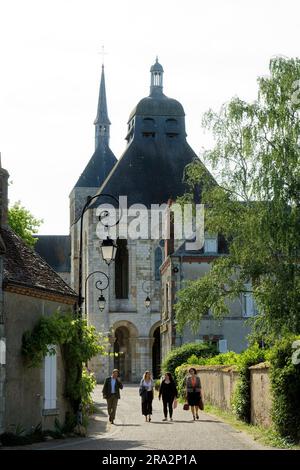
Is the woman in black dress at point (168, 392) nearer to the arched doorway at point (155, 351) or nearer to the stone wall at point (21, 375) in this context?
the stone wall at point (21, 375)

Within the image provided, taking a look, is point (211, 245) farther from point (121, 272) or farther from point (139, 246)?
point (121, 272)

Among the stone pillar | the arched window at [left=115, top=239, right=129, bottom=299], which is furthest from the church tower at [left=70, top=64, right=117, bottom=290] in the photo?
the stone pillar

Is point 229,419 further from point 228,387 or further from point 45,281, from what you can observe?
point 45,281

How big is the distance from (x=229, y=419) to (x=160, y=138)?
2014 inches

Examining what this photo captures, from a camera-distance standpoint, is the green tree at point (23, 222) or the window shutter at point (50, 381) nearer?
the window shutter at point (50, 381)

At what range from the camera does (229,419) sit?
25.1 meters

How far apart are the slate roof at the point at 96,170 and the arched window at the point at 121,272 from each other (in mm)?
15619

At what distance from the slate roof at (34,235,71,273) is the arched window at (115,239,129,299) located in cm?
2418

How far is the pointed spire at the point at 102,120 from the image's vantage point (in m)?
93.3

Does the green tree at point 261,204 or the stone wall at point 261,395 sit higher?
the green tree at point 261,204

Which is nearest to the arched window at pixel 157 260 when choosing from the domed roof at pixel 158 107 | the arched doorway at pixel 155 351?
the arched doorway at pixel 155 351

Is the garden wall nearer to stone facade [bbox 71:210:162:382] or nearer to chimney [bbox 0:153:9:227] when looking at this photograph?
chimney [bbox 0:153:9:227]

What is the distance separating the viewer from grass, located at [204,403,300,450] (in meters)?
17.5
